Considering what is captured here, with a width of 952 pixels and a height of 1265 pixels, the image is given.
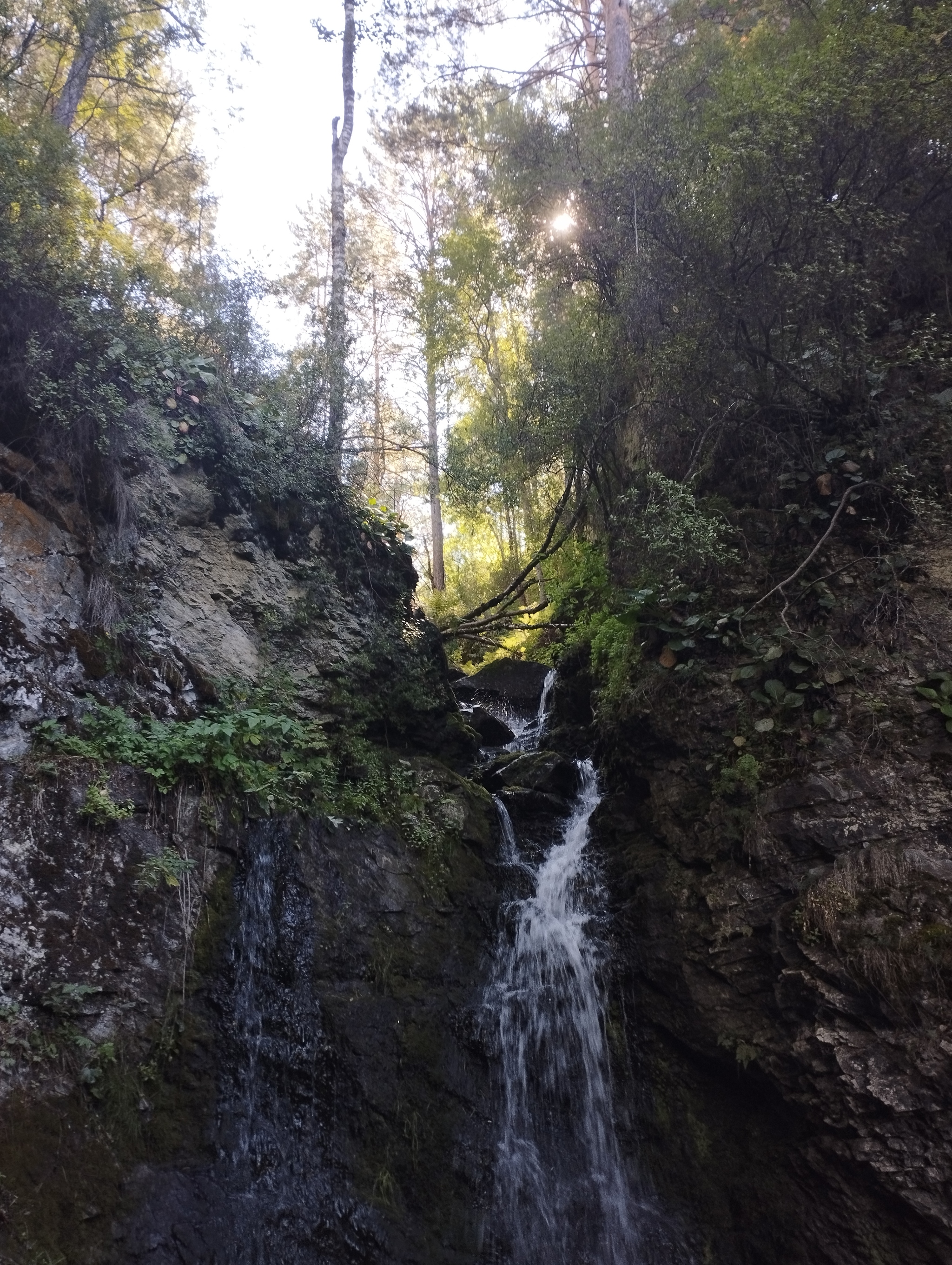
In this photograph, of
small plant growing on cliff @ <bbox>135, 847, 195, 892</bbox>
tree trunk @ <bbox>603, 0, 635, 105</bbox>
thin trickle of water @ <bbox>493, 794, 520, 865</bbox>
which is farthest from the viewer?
tree trunk @ <bbox>603, 0, 635, 105</bbox>

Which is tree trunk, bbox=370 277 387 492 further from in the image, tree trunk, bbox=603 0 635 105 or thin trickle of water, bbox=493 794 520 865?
tree trunk, bbox=603 0 635 105

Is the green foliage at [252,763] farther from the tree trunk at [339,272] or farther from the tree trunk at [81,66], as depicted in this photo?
the tree trunk at [81,66]

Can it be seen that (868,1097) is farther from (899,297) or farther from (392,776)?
(899,297)

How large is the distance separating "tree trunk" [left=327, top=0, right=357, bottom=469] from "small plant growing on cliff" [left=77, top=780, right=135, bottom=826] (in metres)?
5.12

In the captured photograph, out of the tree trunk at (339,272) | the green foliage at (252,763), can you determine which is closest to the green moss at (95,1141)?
the green foliage at (252,763)

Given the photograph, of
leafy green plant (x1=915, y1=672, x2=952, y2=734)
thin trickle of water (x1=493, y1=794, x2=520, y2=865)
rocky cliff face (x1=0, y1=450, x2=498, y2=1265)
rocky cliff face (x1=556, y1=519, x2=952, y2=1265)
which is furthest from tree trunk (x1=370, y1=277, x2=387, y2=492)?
leafy green plant (x1=915, y1=672, x2=952, y2=734)

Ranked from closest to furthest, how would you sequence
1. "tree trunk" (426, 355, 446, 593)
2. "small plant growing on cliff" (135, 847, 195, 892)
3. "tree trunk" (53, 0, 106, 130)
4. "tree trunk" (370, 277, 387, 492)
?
1. "small plant growing on cliff" (135, 847, 195, 892)
2. "tree trunk" (53, 0, 106, 130)
3. "tree trunk" (370, 277, 387, 492)
4. "tree trunk" (426, 355, 446, 593)

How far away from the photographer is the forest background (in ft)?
21.5

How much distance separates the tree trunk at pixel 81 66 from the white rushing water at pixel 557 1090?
35.3ft

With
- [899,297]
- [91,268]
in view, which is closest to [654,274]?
[899,297]

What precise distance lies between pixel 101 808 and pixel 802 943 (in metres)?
5.25

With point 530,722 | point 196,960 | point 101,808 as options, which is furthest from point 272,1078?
point 530,722

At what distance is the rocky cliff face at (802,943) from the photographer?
14.9ft

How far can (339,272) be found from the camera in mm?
10875
